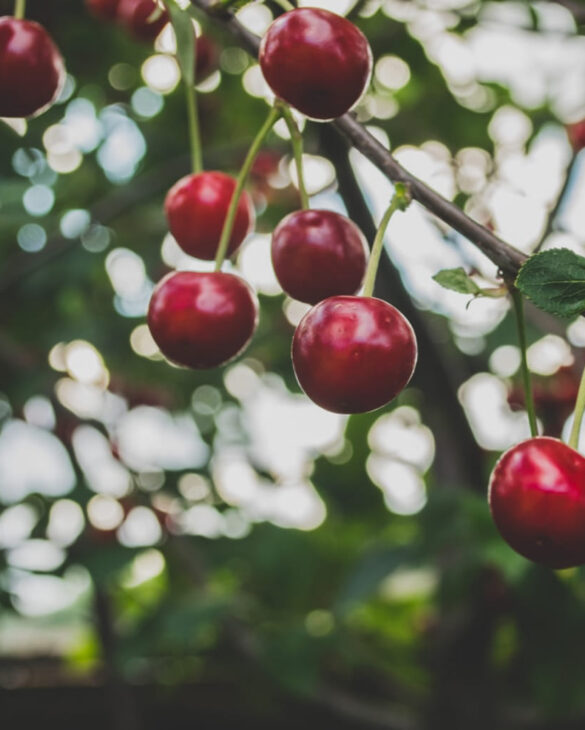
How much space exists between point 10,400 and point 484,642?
138cm

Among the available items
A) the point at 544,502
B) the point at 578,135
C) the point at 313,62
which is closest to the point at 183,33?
the point at 313,62

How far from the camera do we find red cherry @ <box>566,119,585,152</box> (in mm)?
1834

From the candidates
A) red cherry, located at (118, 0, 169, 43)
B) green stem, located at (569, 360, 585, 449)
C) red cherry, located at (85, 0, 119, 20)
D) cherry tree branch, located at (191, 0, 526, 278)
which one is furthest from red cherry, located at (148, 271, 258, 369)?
red cherry, located at (85, 0, 119, 20)

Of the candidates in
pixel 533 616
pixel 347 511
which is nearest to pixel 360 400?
pixel 533 616

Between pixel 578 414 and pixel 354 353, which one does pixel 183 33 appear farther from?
pixel 578 414

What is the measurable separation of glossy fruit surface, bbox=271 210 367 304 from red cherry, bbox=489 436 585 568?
0.84ft

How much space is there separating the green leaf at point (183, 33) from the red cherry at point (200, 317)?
21 cm

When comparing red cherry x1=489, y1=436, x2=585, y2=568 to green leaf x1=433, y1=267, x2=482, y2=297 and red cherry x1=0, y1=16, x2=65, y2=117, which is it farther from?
red cherry x1=0, y1=16, x2=65, y2=117

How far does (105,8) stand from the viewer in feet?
4.93

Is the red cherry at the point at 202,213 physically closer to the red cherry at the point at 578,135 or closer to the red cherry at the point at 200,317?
the red cherry at the point at 200,317

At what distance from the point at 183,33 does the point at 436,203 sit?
0.27 meters

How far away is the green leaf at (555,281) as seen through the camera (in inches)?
22.9

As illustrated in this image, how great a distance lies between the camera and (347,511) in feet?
9.27

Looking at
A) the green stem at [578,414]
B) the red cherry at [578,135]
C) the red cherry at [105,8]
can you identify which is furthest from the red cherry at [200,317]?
the red cherry at [578,135]
